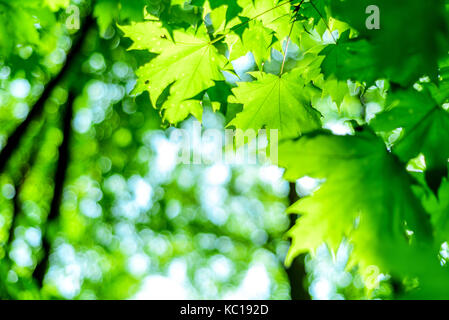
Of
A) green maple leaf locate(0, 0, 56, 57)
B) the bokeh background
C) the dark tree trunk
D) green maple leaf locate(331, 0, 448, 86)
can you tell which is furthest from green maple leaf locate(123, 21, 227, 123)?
the dark tree trunk

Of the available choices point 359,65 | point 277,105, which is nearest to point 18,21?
point 277,105

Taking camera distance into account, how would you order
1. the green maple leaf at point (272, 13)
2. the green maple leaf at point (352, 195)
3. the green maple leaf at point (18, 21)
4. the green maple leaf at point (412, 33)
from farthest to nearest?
the green maple leaf at point (18, 21), the green maple leaf at point (272, 13), the green maple leaf at point (352, 195), the green maple leaf at point (412, 33)

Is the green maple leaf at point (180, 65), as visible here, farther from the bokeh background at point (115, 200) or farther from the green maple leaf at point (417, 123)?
the bokeh background at point (115, 200)

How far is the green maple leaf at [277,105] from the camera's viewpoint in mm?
1603

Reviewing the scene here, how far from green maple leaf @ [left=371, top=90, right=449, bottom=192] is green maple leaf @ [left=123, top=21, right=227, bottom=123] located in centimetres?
78

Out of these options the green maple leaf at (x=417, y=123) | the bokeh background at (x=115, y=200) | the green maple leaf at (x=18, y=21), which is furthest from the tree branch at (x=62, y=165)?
the green maple leaf at (x=417, y=123)

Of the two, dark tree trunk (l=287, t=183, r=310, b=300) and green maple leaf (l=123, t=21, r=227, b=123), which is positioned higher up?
green maple leaf (l=123, t=21, r=227, b=123)

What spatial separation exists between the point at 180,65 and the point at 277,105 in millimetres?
503

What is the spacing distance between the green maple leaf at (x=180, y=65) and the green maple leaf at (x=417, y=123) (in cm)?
78

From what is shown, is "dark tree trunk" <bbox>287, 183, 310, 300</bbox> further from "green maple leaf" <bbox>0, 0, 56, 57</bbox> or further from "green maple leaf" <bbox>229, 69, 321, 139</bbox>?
"green maple leaf" <bbox>0, 0, 56, 57</bbox>

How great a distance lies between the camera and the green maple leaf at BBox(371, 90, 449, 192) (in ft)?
3.76

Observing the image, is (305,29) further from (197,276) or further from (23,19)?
(197,276)

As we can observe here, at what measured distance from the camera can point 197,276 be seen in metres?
10.1

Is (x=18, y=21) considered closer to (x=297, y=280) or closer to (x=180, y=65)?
(x=180, y=65)
